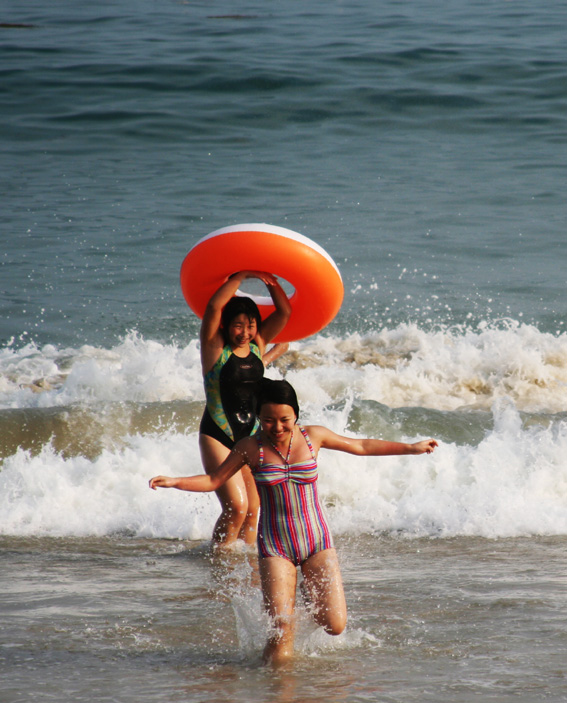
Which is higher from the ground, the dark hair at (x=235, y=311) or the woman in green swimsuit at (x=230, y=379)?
the dark hair at (x=235, y=311)

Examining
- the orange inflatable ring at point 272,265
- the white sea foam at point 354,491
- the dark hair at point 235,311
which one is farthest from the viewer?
the white sea foam at point 354,491

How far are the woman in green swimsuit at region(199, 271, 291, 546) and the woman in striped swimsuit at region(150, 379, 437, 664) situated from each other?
1.05 meters

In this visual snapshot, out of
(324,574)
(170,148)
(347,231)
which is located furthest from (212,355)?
(170,148)

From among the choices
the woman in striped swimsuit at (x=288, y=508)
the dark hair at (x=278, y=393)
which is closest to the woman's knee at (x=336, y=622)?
the woman in striped swimsuit at (x=288, y=508)

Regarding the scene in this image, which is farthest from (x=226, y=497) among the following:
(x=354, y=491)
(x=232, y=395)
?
(x=354, y=491)

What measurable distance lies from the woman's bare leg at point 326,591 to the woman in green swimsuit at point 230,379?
1.27 meters

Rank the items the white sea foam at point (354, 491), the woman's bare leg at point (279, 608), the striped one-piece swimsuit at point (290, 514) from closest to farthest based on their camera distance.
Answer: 1. the woman's bare leg at point (279, 608)
2. the striped one-piece swimsuit at point (290, 514)
3. the white sea foam at point (354, 491)

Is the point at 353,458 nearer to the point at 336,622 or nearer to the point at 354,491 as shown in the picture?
the point at 354,491

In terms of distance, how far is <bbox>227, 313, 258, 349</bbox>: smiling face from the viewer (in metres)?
4.87

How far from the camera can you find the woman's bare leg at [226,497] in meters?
5.00

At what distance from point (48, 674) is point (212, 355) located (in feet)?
6.44

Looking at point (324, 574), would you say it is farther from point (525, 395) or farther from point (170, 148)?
point (170, 148)

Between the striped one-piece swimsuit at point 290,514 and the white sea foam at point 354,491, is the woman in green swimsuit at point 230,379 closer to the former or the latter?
the white sea foam at point 354,491

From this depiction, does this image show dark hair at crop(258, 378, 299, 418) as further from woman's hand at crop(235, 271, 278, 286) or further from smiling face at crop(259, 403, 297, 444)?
woman's hand at crop(235, 271, 278, 286)
